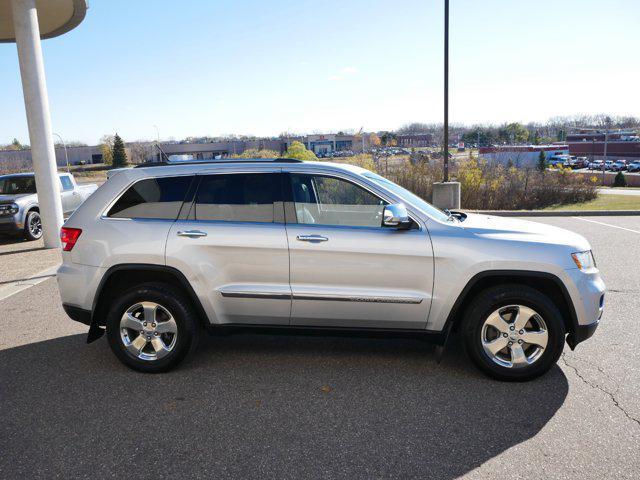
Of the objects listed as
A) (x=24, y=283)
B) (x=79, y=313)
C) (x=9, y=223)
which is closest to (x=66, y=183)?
(x=9, y=223)

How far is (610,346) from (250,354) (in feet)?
11.4

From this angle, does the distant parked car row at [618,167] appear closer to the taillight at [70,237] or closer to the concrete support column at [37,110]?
the concrete support column at [37,110]

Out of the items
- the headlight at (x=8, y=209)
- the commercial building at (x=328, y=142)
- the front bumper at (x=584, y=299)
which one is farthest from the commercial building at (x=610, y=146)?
the front bumper at (x=584, y=299)

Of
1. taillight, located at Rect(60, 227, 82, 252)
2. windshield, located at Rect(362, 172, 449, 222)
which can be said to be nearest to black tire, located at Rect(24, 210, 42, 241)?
taillight, located at Rect(60, 227, 82, 252)

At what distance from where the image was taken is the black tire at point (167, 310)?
4191mm

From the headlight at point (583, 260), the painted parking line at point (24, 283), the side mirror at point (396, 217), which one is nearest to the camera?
the side mirror at point (396, 217)

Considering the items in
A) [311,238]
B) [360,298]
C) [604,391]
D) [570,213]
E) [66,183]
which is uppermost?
[66,183]

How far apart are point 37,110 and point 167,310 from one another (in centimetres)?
795

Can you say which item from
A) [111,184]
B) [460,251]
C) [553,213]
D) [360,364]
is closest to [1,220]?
[111,184]

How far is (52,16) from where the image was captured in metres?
12.7

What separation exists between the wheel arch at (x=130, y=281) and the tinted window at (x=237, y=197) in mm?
545

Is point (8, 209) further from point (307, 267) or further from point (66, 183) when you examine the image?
point (307, 267)

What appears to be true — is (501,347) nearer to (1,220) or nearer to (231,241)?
(231,241)

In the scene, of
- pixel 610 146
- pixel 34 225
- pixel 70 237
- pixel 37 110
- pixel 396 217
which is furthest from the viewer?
pixel 610 146
